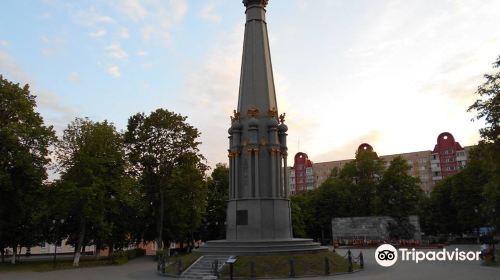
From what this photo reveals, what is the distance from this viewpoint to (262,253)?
23.0 metres

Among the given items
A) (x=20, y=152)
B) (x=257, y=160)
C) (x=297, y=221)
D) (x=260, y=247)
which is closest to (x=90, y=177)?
(x=20, y=152)

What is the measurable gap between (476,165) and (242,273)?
43.2 meters

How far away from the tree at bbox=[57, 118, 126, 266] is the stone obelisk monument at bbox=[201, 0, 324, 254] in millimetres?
11185

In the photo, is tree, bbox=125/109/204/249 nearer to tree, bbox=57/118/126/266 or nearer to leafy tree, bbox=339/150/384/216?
tree, bbox=57/118/126/266

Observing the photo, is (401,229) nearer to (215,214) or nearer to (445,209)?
(445,209)

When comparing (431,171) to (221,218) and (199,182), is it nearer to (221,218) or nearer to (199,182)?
(221,218)

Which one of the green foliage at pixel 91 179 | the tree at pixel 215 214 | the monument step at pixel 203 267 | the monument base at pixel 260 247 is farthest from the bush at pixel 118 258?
the tree at pixel 215 214

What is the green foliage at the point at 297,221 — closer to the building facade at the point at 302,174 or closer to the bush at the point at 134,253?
the bush at the point at 134,253

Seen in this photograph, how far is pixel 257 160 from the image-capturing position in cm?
2758

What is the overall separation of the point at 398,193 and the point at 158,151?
36.6 meters

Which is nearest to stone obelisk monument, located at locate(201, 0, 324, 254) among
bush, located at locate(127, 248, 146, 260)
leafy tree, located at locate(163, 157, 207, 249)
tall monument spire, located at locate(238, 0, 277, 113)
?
tall monument spire, located at locate(238, 0, 277, 113)

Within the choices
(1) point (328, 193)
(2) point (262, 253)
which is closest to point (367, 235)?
(1) point (328, 193)

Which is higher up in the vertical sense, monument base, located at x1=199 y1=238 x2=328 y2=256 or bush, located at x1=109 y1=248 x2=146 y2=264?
monument base, located at x1=199 y1=238 x2=328 y2=256

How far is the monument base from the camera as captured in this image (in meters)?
23.3
